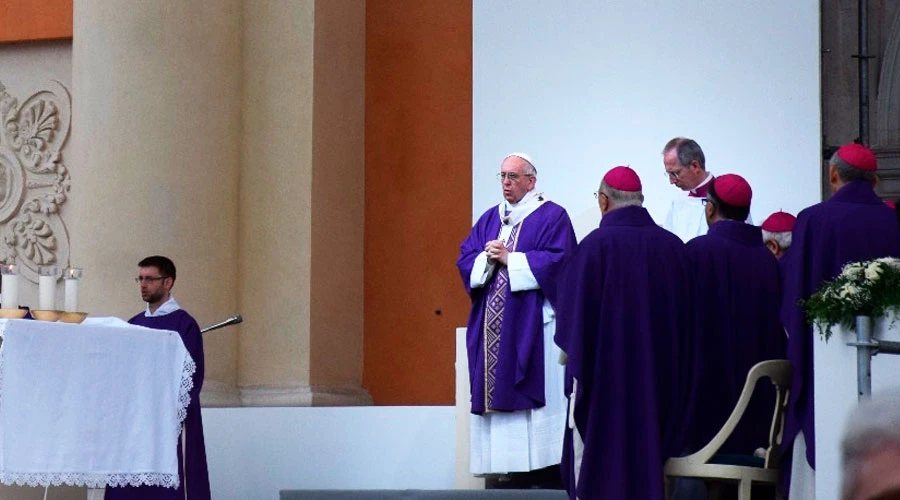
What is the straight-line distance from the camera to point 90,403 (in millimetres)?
5727

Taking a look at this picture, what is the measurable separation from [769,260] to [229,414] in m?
3.78

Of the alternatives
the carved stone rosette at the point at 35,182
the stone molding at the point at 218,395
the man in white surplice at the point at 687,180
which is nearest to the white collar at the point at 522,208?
the man in white surplice at the point at 687,180

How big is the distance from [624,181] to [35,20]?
541 cm

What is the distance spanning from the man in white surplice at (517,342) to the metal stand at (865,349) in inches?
114

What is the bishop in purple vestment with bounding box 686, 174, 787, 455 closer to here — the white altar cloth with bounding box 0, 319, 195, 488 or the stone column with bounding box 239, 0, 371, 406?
the white altar cloth with bounding box 0, 319, 195, 488

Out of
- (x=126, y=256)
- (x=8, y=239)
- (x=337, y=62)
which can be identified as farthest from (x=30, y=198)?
(x=337, y=62)

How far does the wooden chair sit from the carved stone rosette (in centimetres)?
562

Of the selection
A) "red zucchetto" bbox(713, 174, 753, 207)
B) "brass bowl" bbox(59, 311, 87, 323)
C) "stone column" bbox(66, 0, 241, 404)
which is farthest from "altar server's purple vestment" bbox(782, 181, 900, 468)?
"stone column" bbox(66, 0, 241, 404)

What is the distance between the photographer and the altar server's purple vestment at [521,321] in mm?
7074

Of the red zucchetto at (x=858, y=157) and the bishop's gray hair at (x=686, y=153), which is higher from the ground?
the bishop's gray hair at (x=686, y=153)

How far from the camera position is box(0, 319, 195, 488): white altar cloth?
5398mm

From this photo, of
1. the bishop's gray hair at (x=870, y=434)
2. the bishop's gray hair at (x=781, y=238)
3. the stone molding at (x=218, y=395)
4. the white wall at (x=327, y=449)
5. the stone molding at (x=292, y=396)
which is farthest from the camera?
the stone molding at (x=292, y=396)

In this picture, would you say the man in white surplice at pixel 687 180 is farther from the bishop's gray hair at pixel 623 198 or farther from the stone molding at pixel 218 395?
the stone molding at pixel 218 395

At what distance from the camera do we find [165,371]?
20.0 ft
